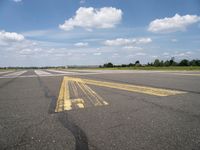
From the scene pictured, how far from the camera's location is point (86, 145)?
3094 mm

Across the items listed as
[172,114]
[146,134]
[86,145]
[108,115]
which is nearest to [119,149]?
[86,145]

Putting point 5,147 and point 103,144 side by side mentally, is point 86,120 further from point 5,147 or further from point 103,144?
point 5,147

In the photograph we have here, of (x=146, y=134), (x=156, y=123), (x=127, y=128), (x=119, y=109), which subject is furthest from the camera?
(x=119, y=109)

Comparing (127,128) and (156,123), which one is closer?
(127,128)

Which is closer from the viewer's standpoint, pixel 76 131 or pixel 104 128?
pixel 76 131

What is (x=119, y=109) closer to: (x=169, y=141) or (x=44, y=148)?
(x=169, y=141)

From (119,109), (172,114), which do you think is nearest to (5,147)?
(119,109)

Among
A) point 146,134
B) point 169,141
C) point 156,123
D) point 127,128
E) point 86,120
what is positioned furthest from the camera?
point 86,120

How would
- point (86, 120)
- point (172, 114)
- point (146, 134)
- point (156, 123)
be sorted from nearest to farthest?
point (146, 134), point (156, 123), point (86, 120), point (172, 114)

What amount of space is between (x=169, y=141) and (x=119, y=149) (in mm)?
943

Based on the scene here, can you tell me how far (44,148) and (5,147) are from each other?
2.30 ft

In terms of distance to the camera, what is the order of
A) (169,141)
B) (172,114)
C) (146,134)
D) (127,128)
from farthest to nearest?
1. (172,114)
2. (127,128)
3. (146,134)
4. (169,141)

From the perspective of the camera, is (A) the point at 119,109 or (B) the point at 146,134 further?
(A) the point at 119,109

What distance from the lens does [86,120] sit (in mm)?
4422
